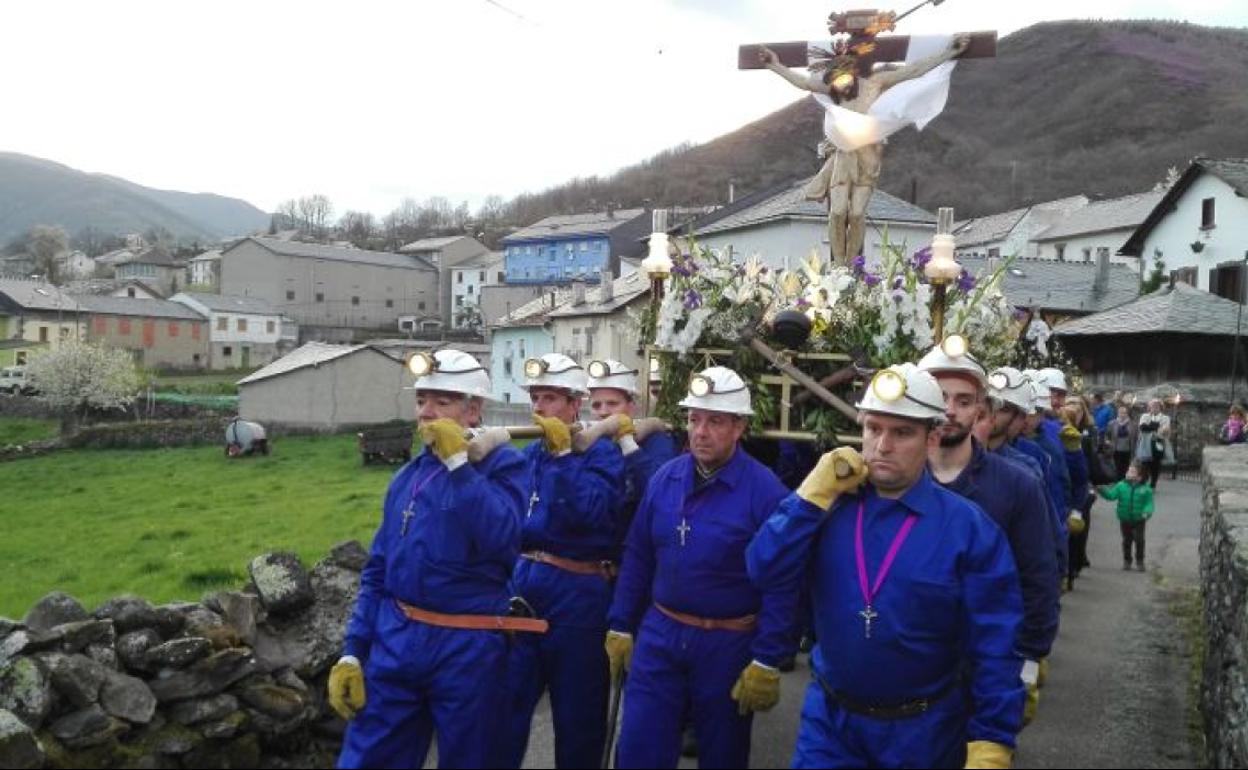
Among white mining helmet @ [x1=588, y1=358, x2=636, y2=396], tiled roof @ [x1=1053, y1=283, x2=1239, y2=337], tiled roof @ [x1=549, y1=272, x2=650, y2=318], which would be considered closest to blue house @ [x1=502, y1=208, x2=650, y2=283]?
tiled roof @ [x1=549, y1=272, x2=650, y2=318]

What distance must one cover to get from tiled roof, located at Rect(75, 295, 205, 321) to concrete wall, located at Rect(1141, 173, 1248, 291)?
59.7m

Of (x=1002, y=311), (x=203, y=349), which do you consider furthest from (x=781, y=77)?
(x=203, y=349)

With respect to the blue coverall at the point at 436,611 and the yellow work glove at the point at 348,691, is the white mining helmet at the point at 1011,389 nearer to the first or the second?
the blue coverall at the point at 436,611

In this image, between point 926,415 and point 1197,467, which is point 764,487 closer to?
point 926,415

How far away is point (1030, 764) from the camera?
22.6 feet

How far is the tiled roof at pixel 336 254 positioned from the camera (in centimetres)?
8331

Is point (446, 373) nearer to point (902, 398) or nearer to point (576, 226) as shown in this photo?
point (902, 398)

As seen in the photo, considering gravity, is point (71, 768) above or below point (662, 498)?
below

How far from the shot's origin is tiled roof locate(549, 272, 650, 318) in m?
37.8

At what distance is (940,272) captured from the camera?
6.36 m

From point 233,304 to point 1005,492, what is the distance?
7666 centimetres

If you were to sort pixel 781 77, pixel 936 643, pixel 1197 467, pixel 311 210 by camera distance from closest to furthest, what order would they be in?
pixel 936 643 → pixel 781 77 → pixel 1197 467 → pixel 311 210

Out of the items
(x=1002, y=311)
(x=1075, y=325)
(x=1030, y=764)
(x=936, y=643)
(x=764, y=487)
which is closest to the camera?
(x=936, y=643)

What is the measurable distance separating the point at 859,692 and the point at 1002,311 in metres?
5.07
